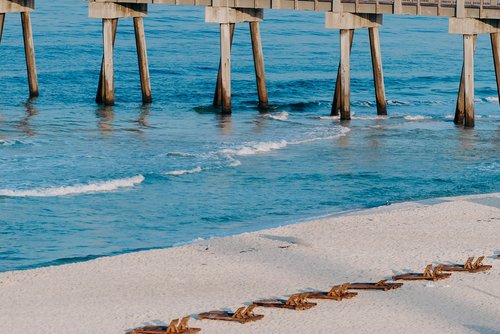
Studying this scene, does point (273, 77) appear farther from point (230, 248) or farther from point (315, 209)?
point (230, 248)

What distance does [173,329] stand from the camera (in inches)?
637

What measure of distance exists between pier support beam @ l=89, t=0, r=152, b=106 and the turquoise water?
39.5 inches

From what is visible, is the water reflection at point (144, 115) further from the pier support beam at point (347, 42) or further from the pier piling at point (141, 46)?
the pier support beam at point (347, 42)

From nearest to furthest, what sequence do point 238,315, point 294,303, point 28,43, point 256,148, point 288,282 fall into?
point 238,315, point 294,303, point 288,282, point 256,148, point 28,43

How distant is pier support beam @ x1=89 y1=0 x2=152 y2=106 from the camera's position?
39.0m

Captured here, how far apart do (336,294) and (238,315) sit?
1.82 meters

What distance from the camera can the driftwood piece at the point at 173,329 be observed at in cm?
1619

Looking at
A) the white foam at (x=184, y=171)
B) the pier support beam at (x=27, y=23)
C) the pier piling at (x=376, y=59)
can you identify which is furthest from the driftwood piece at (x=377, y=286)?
the pier support beam at (x=27, y=23)

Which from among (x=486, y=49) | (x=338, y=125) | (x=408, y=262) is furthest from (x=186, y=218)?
(x=486, y=49)

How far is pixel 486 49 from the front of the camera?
76500mm

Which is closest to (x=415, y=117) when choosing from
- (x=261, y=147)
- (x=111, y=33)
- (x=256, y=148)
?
(x=261, y=147)

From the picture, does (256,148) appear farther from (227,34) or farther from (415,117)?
(415,117)

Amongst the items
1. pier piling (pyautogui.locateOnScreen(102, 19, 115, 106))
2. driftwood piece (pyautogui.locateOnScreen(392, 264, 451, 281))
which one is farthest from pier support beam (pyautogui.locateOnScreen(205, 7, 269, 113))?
driftwood piece (pyautogui.locateOnScreen(392, 264, 451, 281))

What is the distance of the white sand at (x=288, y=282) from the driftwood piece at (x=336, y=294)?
0.53 feet
